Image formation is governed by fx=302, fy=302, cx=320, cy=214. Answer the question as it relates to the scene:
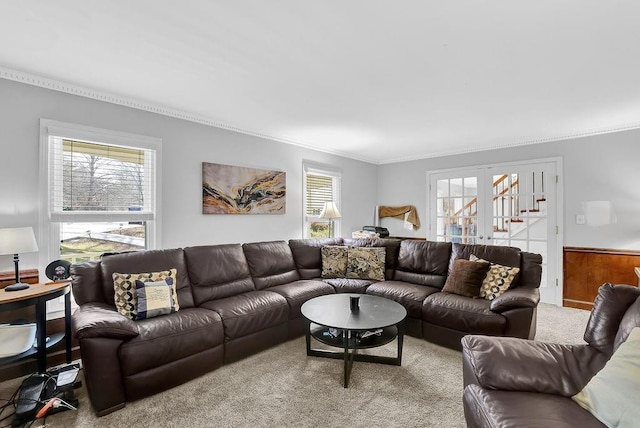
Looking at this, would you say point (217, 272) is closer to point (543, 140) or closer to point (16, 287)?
point (16, 287)

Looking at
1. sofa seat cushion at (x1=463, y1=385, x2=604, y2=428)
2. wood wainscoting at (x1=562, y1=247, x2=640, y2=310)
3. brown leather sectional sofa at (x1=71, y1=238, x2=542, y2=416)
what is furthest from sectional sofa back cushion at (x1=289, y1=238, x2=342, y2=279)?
wood wainscoting at (x1=562, y1=247, x2=640, y2=310)

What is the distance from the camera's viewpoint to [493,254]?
316cm

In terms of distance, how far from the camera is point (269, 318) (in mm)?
2762

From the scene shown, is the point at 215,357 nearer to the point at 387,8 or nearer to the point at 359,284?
the point at 359,284

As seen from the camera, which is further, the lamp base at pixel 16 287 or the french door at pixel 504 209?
the french door at pixel 504 209

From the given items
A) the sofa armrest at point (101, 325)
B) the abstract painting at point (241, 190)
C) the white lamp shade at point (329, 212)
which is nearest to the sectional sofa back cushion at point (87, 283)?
the sofa armrest at point (101, 325)

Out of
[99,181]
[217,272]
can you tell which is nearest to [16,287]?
[99,181]

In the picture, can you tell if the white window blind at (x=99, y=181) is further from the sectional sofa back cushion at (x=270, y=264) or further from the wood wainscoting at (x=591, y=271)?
the wood wainscoting at (x=591, y=271)

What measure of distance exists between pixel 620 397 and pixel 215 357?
7.75 feet

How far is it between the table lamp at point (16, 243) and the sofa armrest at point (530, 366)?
2.93m

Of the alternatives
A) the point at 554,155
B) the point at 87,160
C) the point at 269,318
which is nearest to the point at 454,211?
the point at 554,155

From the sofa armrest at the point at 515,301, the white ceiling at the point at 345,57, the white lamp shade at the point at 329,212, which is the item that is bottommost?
the sofa armrest at the point at 515,301

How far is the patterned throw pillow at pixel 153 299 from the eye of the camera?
231 centimetres

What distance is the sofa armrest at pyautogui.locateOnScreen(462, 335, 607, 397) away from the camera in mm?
1367
